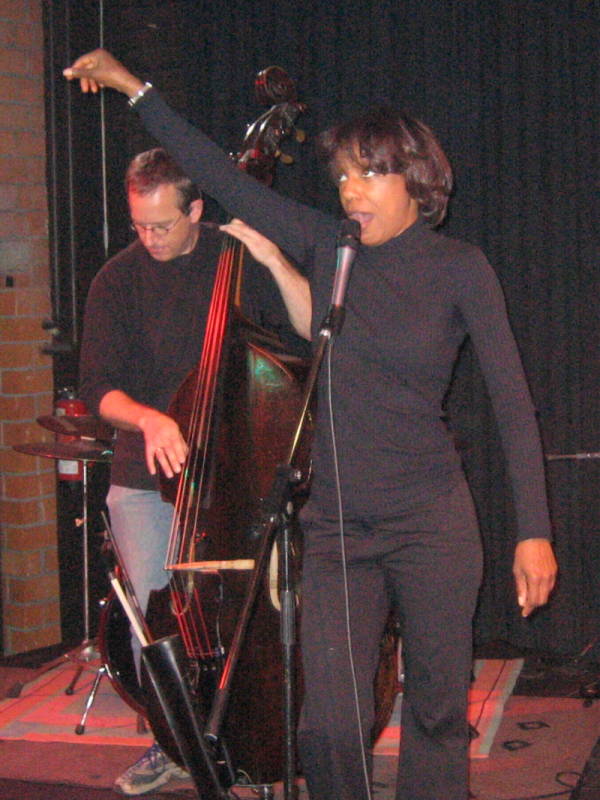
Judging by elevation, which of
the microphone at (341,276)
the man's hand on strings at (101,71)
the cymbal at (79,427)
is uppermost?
the man's hand on strings at (101,71)

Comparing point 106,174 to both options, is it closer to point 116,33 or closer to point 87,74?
point 116,33

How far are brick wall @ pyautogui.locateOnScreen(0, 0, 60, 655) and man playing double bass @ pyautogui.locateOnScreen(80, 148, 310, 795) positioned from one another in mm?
1487

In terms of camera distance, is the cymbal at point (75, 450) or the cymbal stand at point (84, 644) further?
the cymbal stand at point (84, 644)

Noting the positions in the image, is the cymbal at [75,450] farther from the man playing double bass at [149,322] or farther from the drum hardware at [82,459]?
the man playing double bass at [149,322]

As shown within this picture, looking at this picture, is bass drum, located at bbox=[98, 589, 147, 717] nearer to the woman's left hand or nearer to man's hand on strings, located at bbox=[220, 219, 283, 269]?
man's hand on strings, located at bbox=[220, 219, 283, 269]

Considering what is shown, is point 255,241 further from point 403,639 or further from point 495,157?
point 495,157

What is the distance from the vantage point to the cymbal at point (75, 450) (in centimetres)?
310

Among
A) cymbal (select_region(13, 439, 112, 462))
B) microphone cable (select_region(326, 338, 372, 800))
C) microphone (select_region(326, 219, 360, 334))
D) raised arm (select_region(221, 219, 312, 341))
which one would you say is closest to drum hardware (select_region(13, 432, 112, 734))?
cymbal (select_region(13, 439, 112, 462))

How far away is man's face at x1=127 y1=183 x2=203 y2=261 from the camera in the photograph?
254 cm

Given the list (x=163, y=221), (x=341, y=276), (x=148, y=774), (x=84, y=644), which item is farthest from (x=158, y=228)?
(x=84, y=644)

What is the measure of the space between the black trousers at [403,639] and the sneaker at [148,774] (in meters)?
1.08

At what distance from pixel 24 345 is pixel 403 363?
2546mm

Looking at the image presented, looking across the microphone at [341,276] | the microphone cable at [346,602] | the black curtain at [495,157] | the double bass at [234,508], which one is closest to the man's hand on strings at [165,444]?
the double bass at [234,508]

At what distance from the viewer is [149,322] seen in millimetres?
2637
